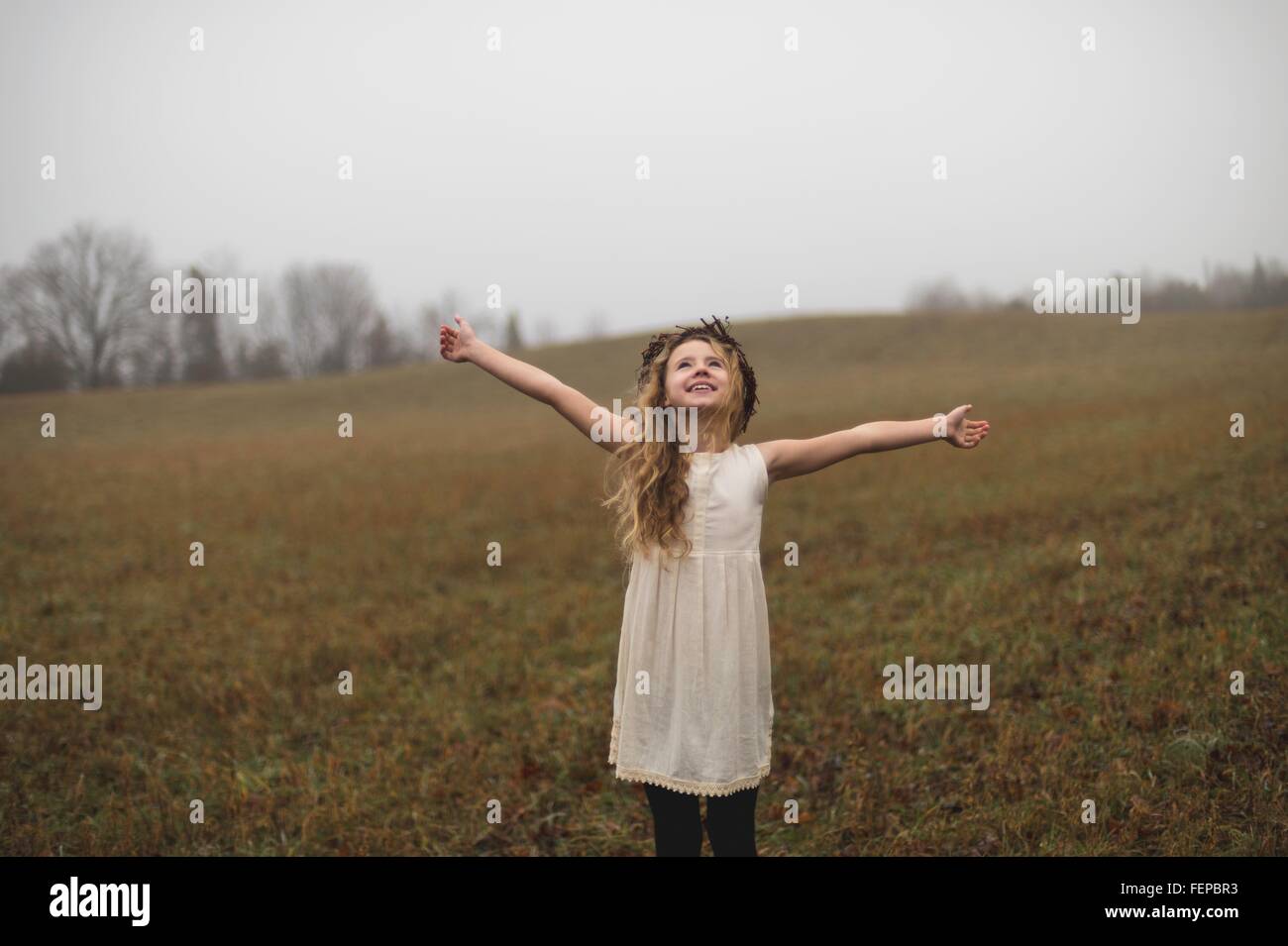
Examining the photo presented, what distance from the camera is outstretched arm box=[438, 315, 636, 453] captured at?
3.08 metres

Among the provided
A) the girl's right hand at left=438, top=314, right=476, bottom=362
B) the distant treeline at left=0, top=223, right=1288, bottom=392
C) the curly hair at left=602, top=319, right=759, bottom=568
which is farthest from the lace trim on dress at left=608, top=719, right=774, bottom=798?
the distant treeline at left=0, top=223, right=1288, bottom=392

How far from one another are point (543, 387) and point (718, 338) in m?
0.70

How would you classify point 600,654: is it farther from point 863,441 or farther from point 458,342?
point 863,441

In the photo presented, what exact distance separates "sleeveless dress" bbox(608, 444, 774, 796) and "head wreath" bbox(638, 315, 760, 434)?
317mm

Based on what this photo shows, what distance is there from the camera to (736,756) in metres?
2.93

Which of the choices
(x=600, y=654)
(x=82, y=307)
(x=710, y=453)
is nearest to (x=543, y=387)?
(x=710, y=453)

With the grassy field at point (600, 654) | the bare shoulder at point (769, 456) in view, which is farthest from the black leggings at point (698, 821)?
the grassy field at point (600, 654)

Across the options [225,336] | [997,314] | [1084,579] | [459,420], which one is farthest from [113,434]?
[997,314]

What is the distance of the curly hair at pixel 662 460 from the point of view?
2.98m

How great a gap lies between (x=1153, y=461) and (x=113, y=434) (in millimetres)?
35805

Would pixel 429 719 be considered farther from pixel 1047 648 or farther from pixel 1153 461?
pixel 1153 461

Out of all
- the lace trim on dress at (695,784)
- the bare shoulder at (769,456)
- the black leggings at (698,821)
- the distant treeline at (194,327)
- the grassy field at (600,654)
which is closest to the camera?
the lace trim on dress at (695,784)

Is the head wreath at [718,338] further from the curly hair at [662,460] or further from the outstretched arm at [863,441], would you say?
the outstretched arm at [863,441]

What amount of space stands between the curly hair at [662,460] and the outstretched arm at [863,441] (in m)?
0.20
